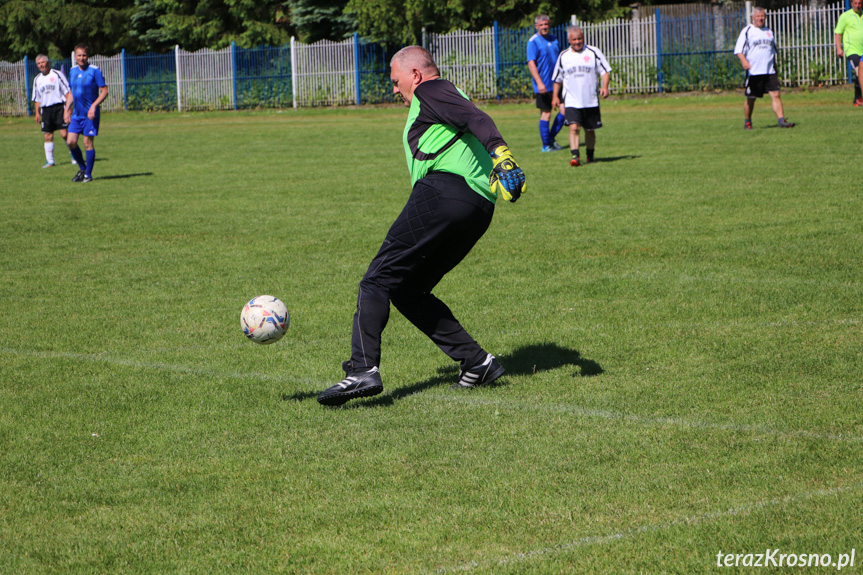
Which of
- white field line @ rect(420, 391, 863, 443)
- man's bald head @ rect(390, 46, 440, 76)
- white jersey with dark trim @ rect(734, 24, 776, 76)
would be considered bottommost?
white field line @ rect(420, 391, 863, 443)

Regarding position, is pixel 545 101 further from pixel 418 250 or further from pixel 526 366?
pixel 418 250

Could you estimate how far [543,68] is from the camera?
1855 cm

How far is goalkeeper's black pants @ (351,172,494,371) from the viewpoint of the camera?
5.42 meters

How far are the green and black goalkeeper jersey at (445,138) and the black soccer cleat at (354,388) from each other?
1.20 meters

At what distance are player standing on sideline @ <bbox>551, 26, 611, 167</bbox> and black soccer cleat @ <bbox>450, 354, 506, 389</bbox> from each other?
10474 mm

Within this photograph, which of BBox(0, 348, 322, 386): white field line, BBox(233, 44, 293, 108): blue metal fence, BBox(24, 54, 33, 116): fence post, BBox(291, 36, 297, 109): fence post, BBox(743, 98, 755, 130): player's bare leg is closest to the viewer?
BBox(0, 348, 322, 386): white field line

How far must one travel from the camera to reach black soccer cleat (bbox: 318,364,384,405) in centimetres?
537

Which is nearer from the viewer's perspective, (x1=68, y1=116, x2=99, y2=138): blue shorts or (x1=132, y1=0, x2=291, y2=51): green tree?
(x1=68, y1=116, x2=99, y2=138): blue shorts

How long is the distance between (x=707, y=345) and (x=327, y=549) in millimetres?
3586

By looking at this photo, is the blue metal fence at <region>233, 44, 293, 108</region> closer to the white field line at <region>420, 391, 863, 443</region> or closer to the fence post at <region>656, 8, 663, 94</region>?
the fence post at <region>656, 8, 663, 94</region>

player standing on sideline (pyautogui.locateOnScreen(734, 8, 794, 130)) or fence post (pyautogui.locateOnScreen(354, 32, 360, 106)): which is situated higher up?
fence post (pyautogui.locateOnScreen(354, 32, 360, 106))

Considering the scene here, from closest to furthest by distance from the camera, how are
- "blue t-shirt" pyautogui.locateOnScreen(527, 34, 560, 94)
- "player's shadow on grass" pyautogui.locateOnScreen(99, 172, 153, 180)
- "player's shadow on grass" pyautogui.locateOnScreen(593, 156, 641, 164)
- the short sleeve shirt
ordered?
"player's shadow on grass" pyautogui.locateOnScreen(593, 156, 641, 164)
"player's shadow on grass" pyautogui.locateOnScreen(99, 172, 153, 180)
"blue t-shirt" pyautogui.locateOnScreen(527, 34, 560, 94)
the short sleeve shirt

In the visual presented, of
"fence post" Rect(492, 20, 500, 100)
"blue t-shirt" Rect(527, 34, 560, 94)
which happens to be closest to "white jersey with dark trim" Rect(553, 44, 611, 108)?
"blue t-shirt" Rect(527, 34, 560, 94)

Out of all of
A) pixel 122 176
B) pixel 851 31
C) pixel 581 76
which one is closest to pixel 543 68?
pixel 581 76
